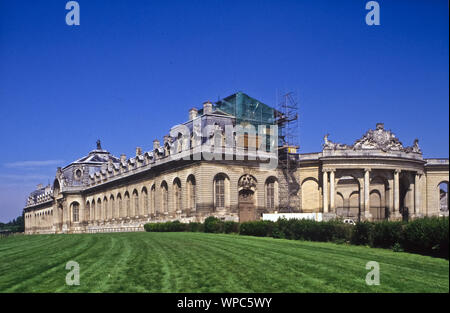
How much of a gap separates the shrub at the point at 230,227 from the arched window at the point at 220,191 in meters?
11.6

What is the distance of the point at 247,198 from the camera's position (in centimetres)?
5628

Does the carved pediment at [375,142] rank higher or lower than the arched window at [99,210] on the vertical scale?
higher

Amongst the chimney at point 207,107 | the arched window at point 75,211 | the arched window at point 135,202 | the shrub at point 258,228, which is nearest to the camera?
the shrub at point 258,228

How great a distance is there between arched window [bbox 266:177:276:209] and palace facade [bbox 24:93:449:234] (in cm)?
12

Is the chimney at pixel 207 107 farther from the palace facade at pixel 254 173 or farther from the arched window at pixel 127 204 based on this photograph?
the arched window at pixel 127 204

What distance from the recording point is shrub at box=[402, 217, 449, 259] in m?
23.3

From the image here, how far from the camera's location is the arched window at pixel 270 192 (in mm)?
58609

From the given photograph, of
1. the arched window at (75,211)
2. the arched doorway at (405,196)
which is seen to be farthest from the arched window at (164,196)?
the arched window at (75,211)

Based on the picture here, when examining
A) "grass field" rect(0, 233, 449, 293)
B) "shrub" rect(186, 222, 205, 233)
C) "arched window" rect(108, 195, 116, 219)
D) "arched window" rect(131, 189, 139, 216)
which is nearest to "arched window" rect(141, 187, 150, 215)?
"arched window" rect(131, 189, 139, 216)

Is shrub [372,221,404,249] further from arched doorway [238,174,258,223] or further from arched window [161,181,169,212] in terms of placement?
arched window [161,181,169,212]

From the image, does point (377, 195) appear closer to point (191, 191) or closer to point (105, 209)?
point (191, 191)

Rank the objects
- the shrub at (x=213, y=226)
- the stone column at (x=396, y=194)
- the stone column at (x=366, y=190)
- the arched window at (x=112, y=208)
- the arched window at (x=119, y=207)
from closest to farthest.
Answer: the shrub at (x=213, y=226) < the stone column at (x=366, y=190) < the stone column at (x=396, y=194) < the arched window at (x=119, y=207) < the arched window at (x=112, y=208)

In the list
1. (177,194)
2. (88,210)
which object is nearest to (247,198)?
(177,194)
